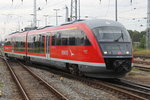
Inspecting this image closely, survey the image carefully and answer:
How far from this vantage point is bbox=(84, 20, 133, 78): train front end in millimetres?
12688

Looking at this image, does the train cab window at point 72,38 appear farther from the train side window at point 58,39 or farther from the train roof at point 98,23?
the train side window at point 58,39

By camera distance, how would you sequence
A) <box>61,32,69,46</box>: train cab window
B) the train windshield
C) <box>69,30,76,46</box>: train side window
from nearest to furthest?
the train windshield → <box>69,30,76,46</box>: train side window → <box>61,32,69,46</box>: train cab window

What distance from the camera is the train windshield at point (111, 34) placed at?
1325cm

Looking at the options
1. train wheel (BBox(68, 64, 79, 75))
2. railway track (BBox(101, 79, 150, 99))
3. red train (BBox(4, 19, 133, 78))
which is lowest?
railway track (BBox(101, 79, 150, 99))

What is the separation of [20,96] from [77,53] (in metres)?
4.54

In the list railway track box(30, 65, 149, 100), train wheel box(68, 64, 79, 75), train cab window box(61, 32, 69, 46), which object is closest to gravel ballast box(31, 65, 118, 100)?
railway track box(30, 65, 149, 100)

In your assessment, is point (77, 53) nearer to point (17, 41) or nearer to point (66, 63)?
point (66, 63)

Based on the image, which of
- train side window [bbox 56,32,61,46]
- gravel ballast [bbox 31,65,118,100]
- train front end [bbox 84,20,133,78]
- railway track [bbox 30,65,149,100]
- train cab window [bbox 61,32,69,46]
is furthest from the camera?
train side window [bbox 56,32,61,46]

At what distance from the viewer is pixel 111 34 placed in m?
13.6

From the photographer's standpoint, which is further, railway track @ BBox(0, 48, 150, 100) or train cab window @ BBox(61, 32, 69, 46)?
train cab window @ BBox(61, 32, 69, 46)

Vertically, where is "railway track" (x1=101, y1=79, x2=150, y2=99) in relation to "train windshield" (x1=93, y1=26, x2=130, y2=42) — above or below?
below

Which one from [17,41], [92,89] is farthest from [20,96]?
[17,41]

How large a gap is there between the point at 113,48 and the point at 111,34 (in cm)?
88

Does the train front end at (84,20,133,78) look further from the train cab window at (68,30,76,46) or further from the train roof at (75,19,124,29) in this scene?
the train cab window at (68,30,76,46)
